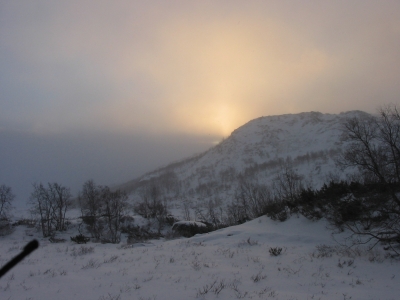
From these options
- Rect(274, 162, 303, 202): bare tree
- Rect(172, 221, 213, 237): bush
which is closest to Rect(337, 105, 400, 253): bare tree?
Rect(274, 162, 303, 202): bare tree

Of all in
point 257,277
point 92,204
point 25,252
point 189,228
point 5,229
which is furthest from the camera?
point 92,204

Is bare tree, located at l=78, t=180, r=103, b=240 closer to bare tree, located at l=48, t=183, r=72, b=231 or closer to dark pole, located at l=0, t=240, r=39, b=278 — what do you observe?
bare tree, located at l=48, t=183, r=72, b=231

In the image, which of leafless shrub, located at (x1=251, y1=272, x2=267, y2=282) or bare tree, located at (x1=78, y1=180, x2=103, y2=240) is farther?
bare tree, located at (x1=78, y1=180, x2=103, y2=240)

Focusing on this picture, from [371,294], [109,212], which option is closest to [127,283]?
[371,294]

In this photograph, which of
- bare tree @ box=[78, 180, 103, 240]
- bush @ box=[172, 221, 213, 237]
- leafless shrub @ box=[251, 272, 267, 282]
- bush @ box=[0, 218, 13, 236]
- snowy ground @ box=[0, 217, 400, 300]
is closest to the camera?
snowy ground @ box=[0, 217, 400, 300]

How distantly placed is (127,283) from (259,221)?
20675 mm

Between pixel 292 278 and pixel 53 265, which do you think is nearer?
pixel 292 278

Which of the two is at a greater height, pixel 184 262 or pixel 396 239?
pixel 184 262

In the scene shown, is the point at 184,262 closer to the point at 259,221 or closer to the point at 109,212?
the point at 259,221

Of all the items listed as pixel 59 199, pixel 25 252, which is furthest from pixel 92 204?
pixel 25 252

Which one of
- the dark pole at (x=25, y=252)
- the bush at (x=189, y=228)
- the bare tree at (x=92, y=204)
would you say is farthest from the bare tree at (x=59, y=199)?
the dark pole at (x=25, y=252)

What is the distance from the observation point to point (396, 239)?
1335 cm

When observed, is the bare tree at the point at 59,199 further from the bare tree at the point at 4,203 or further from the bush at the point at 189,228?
the bush at the point at 189,228

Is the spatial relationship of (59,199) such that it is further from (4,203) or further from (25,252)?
(25,252)
